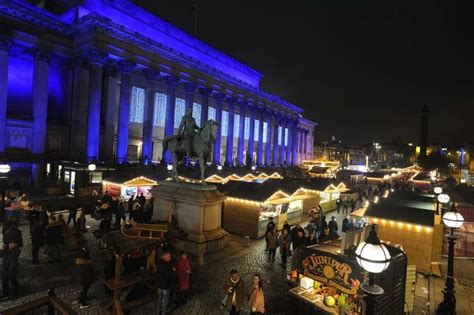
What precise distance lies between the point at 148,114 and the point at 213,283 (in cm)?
3274

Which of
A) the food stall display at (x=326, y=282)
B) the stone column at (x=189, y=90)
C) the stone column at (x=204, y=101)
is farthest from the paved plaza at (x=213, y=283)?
the stone column at (x=204, y=101)

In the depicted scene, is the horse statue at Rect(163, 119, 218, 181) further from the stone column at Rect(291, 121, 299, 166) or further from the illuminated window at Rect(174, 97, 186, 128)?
the stone column at Rect(291, 121, 299, 166)

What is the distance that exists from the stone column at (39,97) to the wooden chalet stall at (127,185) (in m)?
11.9

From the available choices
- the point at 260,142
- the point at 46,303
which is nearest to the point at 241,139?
the point at 260,142

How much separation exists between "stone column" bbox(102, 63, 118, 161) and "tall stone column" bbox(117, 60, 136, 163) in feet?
2.62

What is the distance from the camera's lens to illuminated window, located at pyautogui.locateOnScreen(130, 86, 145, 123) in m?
39.8

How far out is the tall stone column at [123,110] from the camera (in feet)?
107

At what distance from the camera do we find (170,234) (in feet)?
29.2

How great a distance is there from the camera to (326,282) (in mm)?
6695

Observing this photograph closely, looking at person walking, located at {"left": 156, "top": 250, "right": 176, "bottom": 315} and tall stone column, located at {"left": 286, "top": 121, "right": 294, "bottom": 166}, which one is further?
tall stone column, located at {"left": 286, "top": 121, "right": 294, "bottom": 166}

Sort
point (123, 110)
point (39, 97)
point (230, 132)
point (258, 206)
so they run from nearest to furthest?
point (258, 206), point (39, 97), point (123, 110), point (230, 132)

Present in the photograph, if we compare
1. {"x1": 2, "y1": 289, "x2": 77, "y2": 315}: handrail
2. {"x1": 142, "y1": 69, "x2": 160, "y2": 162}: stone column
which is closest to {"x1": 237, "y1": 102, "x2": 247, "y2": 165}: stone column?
{"x1": 142, "y1": 69, "x2": 160, "y2": 162}: stone column

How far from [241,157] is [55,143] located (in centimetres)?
3251

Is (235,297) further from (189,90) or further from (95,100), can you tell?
(189,90)
